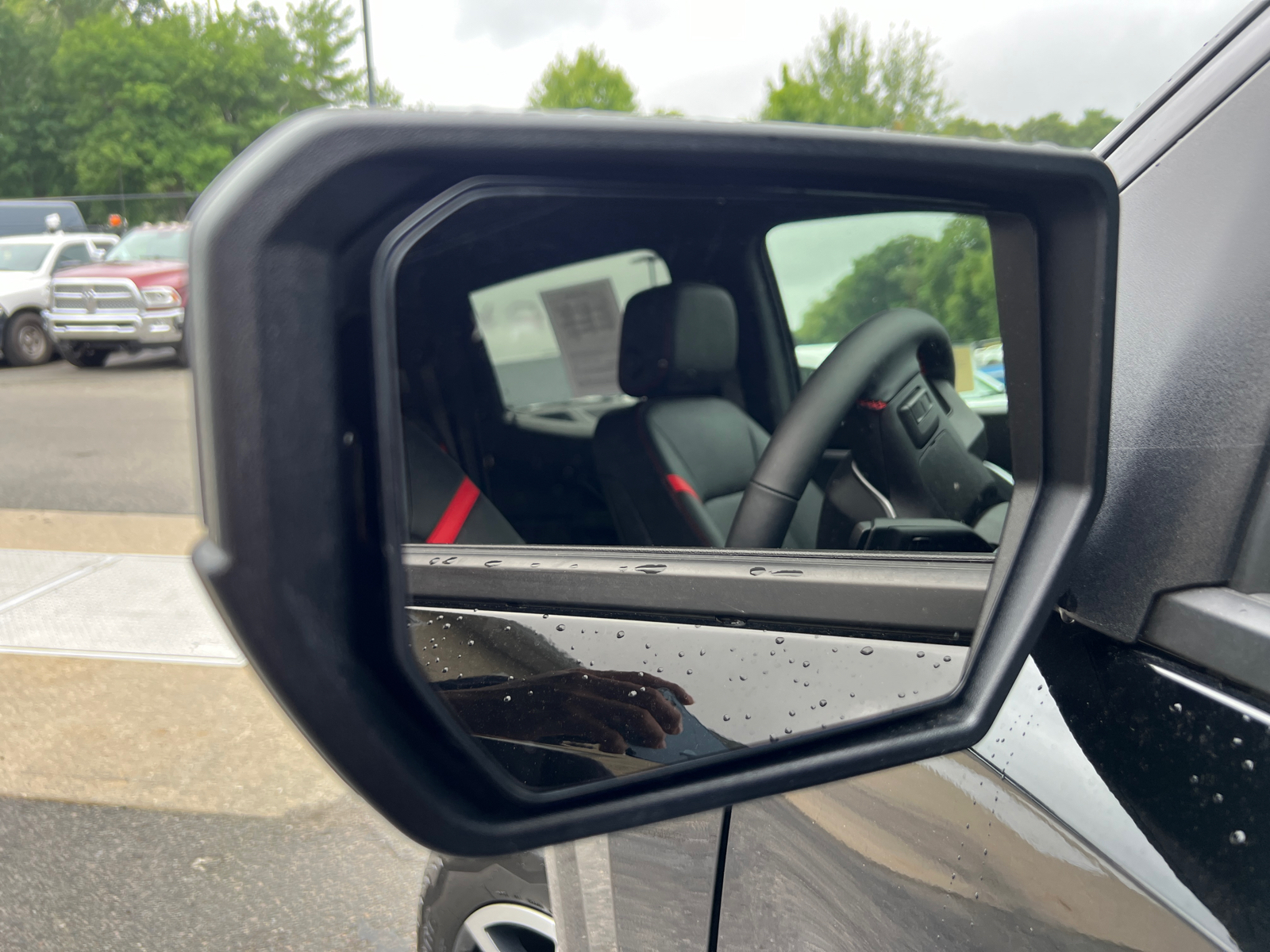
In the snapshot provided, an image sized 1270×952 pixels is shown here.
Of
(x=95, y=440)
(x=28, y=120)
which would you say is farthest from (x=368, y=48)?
(x=28, y=120)

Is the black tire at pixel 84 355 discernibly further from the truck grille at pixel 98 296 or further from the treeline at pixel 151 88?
the treeline at pixel 151 88

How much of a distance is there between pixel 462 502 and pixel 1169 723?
120 cm

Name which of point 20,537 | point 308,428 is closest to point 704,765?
point 308,428

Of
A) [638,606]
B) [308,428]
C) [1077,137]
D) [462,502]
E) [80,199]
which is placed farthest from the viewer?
[80,199]

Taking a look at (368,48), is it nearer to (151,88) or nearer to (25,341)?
(25,341)

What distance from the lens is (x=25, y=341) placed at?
53.4 feet

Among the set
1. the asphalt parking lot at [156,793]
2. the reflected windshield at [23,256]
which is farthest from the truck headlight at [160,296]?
the asphalt parking lot at [156,793]

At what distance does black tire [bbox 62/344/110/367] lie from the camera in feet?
51.9

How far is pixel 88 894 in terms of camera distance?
3.00 m

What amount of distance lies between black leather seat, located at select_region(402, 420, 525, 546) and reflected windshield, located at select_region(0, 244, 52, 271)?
692 inches

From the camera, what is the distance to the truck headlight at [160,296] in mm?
15219

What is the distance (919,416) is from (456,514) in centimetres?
82

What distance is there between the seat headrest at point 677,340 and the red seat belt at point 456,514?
68 centimetres

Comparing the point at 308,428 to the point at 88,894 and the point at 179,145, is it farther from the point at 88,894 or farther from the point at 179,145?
the point at 179,145
